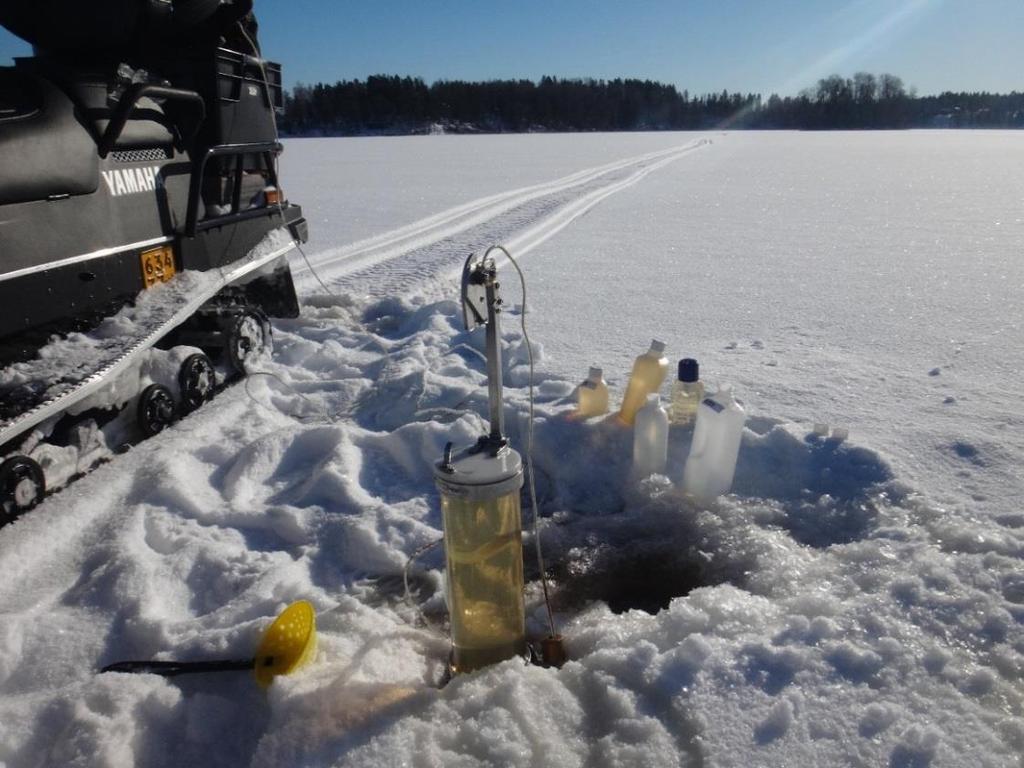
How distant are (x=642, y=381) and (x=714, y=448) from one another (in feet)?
1.93

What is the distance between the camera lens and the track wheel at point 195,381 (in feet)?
11.1

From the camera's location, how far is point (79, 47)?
321 centimetres

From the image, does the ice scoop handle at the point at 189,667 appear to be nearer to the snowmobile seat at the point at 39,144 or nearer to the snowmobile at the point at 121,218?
the snowmobile at the point at 121,218

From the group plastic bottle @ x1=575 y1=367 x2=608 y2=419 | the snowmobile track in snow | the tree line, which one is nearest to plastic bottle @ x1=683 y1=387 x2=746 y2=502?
plastic bottle @ x1=575 y1=367 x2=608 y2=419

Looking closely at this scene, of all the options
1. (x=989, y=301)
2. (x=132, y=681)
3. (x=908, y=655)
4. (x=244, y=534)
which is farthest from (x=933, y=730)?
(x=989, y=301)

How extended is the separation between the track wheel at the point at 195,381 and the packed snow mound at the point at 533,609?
131mm

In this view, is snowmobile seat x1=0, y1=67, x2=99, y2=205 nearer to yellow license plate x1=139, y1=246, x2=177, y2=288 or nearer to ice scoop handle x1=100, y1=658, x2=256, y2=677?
yellow license plate x1=139, y1=246, x2=177, y2=288

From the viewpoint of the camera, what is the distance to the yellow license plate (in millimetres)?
3318

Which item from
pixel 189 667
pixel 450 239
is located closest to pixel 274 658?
pixel 189 667

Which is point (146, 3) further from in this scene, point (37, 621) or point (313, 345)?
point (37, 621)

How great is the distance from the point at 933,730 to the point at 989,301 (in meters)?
4.71

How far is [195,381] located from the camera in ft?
11.4

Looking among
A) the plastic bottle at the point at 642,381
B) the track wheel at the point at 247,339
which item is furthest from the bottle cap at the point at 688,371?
the track wheel at the point at 247,339

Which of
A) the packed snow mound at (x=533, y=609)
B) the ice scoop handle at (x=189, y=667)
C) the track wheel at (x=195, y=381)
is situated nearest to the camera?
the packed snow mound at (x=533, y=609)
